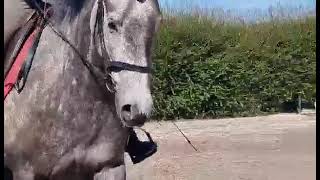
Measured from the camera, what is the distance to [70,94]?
2391 millimetres

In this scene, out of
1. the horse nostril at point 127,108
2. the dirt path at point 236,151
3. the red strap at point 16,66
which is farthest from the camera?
the dirt path at point 236,151

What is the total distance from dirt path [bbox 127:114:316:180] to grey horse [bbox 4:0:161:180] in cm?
129

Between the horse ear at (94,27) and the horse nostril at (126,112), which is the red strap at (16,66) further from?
the horse nostril at (126,112)

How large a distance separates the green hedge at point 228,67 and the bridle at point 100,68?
2888mm

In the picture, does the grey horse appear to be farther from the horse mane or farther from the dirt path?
the dirt path

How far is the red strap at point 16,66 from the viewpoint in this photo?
2.36m

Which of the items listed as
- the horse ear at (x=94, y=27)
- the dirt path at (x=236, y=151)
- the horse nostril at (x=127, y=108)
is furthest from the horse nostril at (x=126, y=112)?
the dirt path at (x=236, y=151)

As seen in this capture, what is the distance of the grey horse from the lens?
2.30 m

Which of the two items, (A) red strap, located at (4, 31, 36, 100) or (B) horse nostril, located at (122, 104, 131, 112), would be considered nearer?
(B) horse nostril, located at (122, 104, 131, 112)

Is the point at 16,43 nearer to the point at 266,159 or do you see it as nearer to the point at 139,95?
the point at 139,95

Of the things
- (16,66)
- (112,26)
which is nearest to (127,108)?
(112,26)

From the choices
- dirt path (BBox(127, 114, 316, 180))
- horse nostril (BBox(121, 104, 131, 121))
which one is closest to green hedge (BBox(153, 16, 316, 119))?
dirt path (BBox(127, 114, 316, 180))

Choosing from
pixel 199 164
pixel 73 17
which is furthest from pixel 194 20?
pixel 73 17

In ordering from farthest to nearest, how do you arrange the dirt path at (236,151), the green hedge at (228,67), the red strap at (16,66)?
the green hedge at (228,67)
the dirt path at (236,151)
the red strap at (16,66)
